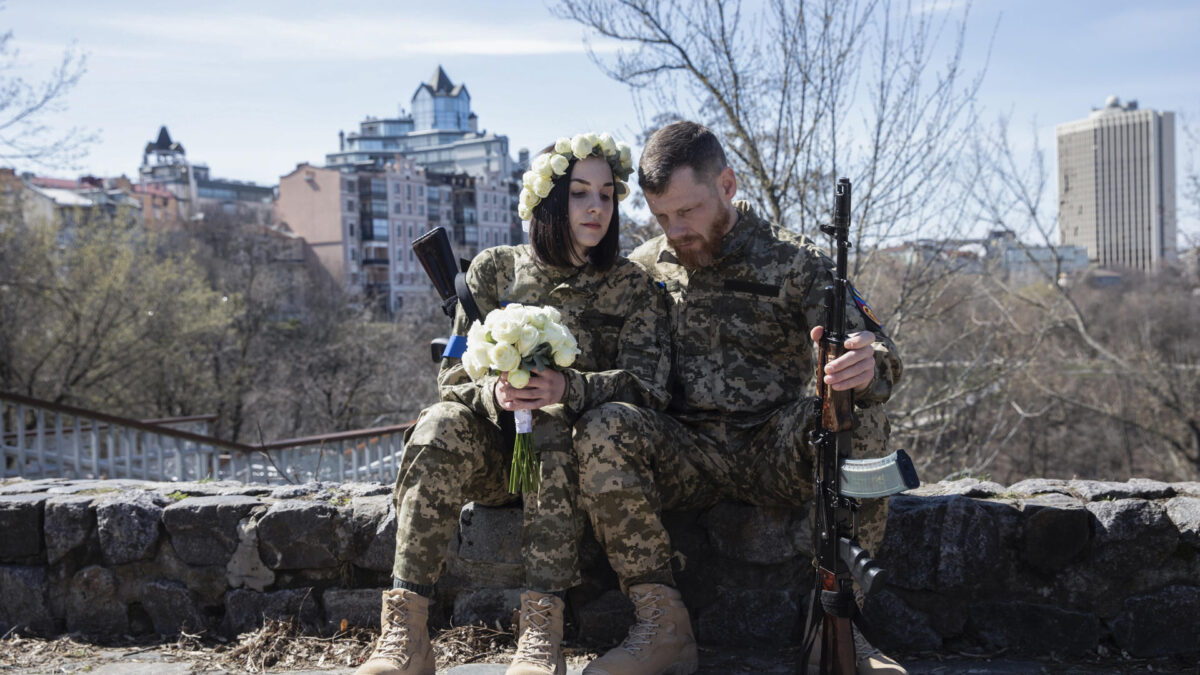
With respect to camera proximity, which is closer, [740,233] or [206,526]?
[740,233]

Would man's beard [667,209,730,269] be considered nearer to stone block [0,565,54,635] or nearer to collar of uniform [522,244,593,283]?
collar of uniform [522,244,593,283]

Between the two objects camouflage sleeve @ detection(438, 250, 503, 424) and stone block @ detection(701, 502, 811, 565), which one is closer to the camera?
camouflage sleeve @ detection(438, 250, 503, 424)

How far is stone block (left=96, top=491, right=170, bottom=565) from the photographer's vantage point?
3.61m

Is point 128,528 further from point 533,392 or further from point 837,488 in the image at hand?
point 837,488

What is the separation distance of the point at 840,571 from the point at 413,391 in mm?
26384

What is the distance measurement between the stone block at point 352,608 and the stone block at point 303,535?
0.40 feet

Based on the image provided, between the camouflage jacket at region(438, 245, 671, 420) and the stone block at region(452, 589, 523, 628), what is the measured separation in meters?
0.81

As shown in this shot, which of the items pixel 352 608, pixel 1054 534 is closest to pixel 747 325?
pixel 1054 534

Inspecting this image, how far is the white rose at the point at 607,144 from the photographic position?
3.35 meters

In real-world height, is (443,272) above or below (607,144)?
below

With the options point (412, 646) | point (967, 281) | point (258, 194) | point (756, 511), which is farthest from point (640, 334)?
point (258, 194)

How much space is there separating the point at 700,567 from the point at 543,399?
3.17ft

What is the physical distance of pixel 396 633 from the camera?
109 inches

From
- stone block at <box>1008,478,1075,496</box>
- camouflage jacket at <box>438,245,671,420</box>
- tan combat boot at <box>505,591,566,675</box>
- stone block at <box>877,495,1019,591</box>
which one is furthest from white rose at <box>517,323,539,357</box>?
stone block at <box>1008,478,1075,496</box>
